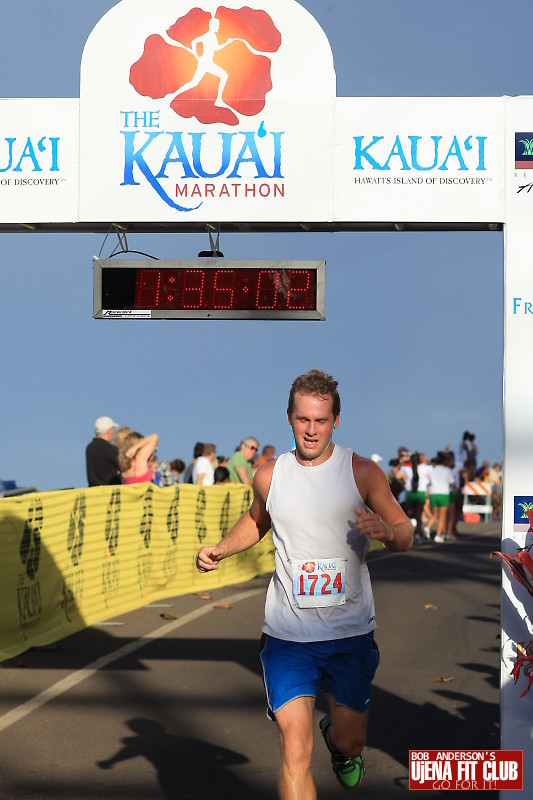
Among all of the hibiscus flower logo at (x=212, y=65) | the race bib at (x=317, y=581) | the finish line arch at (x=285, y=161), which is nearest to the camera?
the race bib at (x=317, y=581)

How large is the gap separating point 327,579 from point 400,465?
25747 mm

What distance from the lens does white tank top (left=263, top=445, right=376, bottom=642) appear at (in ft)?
20.2

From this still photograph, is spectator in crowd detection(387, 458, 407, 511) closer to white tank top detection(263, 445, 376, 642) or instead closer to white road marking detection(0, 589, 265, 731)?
white road marking detection(0, 589, 265, 731)

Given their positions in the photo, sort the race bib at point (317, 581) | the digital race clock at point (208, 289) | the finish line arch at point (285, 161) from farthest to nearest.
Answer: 1. the digital race clock at point (208, 289)
2. the finish line arch at point (285, 161)
3. the race bib at point (317, 581)

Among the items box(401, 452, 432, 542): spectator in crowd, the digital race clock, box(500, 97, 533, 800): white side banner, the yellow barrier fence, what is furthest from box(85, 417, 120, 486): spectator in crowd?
box(401, 452, 432, 542): spectator in crowd

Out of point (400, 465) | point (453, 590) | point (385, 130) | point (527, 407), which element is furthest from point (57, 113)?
point (400, 465)

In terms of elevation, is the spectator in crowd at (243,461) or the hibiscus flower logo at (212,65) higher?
the hibiscus flower logo at (212,65)

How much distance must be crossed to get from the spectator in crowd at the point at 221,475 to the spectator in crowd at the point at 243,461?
0.88 ft

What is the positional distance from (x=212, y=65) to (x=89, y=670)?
5.22m

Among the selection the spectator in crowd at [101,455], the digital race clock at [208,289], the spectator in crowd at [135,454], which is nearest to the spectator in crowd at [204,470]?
the spectator in crowd at [135,454]

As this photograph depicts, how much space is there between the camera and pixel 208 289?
8.75 m

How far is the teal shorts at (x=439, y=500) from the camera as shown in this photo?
29.0m

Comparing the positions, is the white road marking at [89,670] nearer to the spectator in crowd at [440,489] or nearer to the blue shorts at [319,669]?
the blue shorts at [319,669]

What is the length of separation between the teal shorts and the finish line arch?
21042 mm
